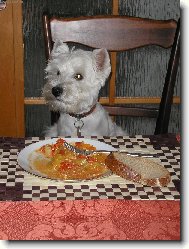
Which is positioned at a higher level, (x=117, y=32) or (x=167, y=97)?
(x=117, y=32)

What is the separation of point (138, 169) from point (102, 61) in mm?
1213

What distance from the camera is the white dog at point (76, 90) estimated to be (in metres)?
2.40

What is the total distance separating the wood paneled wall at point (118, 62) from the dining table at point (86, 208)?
5.53 feet

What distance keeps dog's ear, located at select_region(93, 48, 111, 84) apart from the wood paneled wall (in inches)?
17.9

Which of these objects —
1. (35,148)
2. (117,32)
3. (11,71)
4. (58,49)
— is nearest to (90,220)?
(35,148)

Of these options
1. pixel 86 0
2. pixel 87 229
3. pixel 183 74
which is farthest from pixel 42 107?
pixel 183 74

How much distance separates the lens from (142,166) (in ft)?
4.09

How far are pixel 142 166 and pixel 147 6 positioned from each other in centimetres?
180

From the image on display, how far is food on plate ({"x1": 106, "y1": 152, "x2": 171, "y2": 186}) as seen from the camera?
1.19m

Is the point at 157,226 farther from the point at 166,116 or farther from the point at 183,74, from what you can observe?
the point at 166,116

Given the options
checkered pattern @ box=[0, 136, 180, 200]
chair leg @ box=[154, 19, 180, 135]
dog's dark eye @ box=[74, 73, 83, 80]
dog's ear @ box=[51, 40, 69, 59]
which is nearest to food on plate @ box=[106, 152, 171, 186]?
checkered pattern @ box=[0, 136, 180, 200]

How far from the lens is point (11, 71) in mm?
2908

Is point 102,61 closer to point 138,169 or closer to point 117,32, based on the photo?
point 117,32

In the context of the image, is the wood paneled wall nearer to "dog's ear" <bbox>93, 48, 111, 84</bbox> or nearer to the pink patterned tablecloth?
"dog's ear" <bbox>93, 48, 111, 84</bbox>
